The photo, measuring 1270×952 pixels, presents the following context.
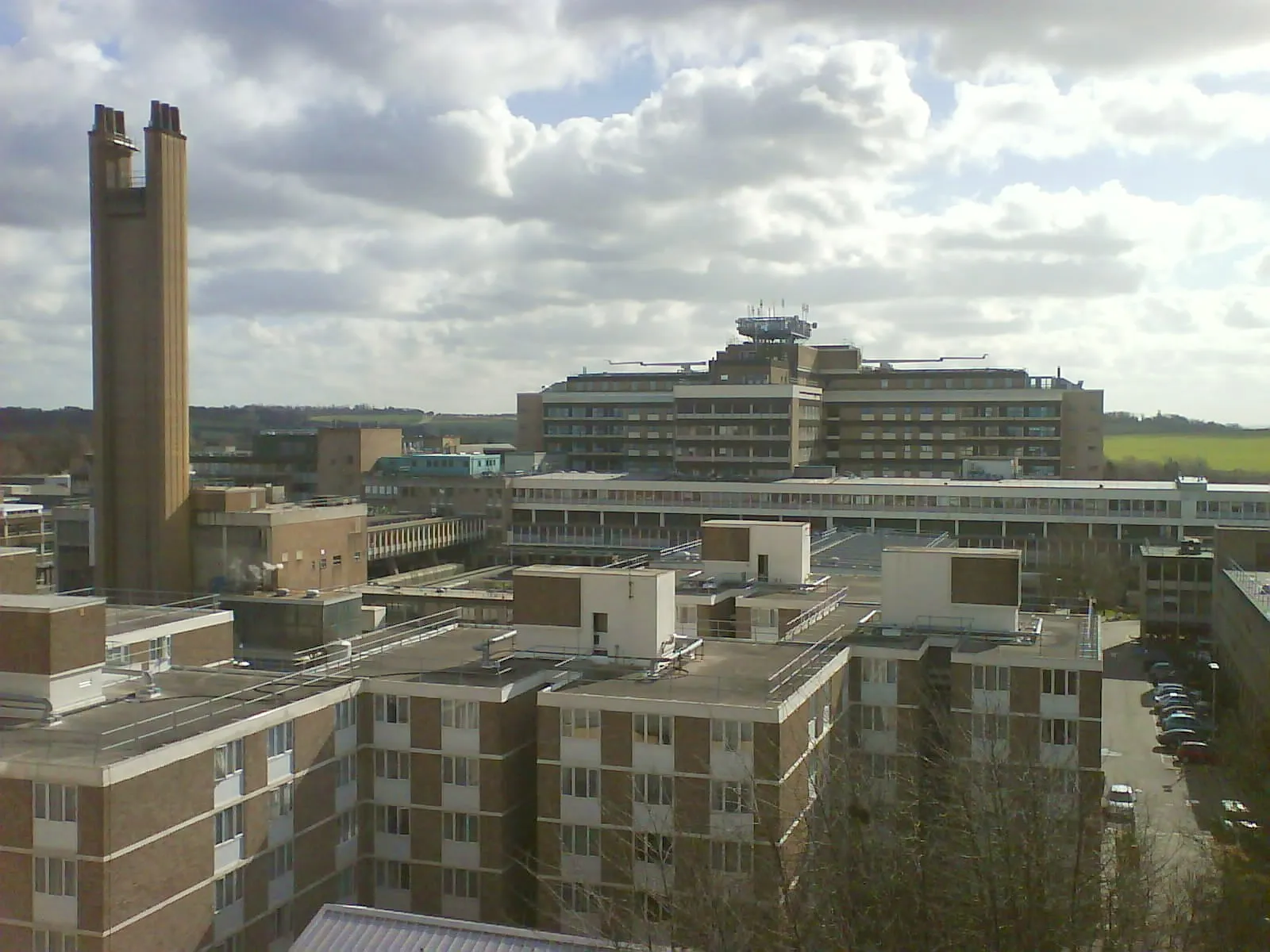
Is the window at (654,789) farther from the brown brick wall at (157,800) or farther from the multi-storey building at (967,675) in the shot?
the brown brick wall at (157,800)

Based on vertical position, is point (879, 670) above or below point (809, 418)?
below

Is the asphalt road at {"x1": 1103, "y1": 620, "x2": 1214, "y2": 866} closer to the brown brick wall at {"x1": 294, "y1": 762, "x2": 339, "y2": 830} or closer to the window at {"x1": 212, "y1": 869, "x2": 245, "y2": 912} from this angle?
the brown brick wall at {"x1": 294, "y1": 762, "x2": 339, "y2": 830}

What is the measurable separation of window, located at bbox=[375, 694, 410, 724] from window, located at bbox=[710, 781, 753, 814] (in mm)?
6149

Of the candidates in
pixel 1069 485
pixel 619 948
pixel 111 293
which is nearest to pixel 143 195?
pixel 111 293

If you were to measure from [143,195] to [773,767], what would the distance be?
34606 millimetres

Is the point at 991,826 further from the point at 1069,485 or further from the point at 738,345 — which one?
the point at 738,345

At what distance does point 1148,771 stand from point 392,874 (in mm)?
24543

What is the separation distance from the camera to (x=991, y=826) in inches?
618

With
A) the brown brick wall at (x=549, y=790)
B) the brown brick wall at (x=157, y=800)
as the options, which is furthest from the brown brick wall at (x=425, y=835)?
the brown brick wall at (x=157, y=800)

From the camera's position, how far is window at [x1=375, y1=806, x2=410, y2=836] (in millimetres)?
23141

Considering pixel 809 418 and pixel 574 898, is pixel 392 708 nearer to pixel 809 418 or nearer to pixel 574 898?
pixel 574 898

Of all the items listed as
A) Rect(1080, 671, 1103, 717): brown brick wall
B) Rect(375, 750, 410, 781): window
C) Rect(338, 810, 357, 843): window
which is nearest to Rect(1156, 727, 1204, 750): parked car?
Rect(1080, 671, 1103, 717): brown brick wall

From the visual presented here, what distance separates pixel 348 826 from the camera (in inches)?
901

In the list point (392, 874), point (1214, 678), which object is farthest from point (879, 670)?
point (1214, 678)
